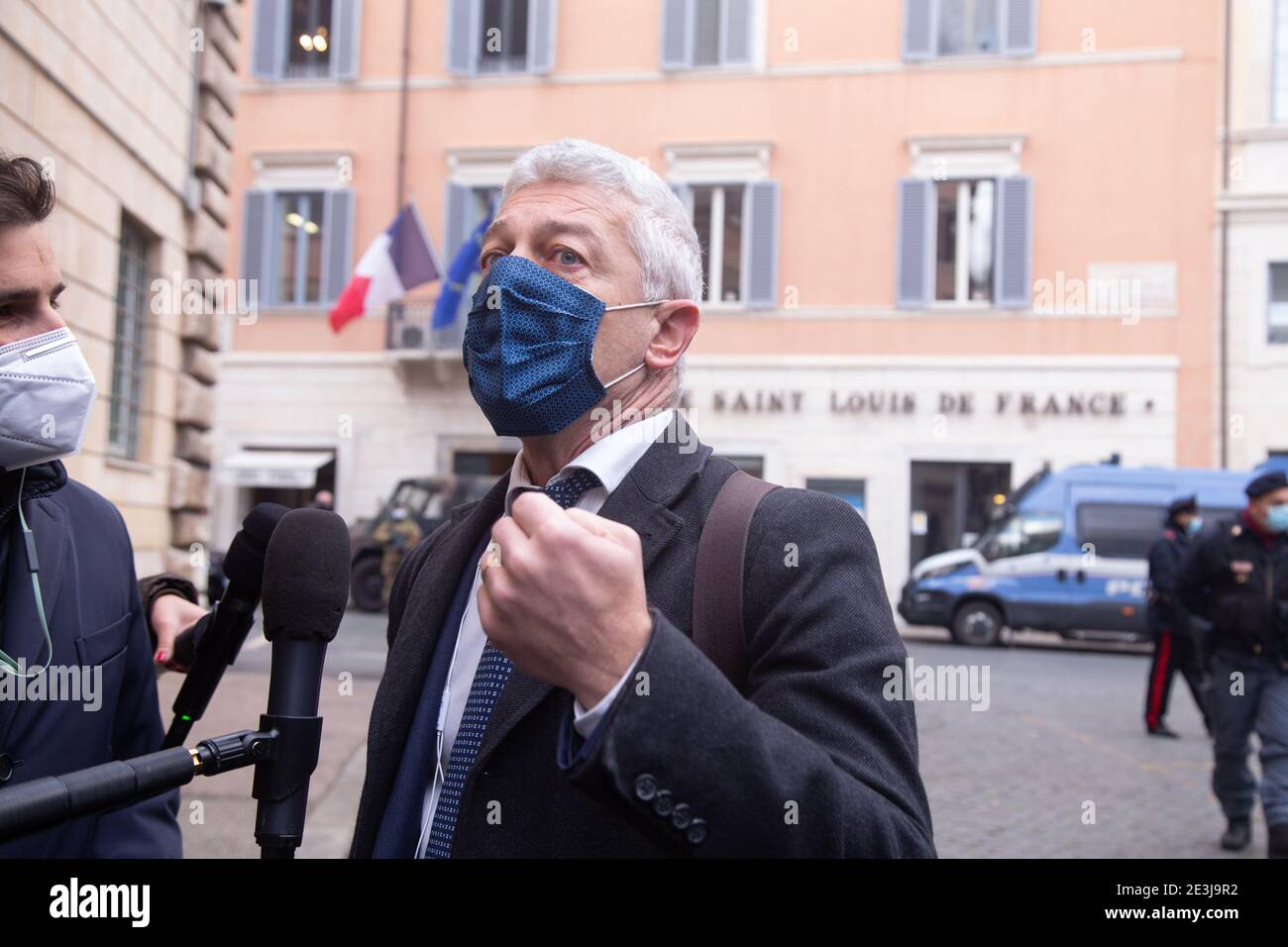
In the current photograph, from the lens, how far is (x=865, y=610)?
1454 mm

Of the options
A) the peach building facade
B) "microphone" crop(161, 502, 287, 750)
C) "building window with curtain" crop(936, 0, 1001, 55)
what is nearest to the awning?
the peach building facade

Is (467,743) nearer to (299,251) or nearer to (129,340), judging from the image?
(129,340)

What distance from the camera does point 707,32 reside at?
19297 millimetres

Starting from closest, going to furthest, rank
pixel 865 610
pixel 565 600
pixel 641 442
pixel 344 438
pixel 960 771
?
pixel 565 600 → pixel 865 610 → pixel 641 442 → pixel 960 771 → pixel 344 438

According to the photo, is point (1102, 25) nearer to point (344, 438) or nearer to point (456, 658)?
point (344, 438)

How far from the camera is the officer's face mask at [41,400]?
1885 mm

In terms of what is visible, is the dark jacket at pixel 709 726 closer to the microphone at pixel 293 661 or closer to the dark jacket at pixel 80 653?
the microphone at pixel 293 661

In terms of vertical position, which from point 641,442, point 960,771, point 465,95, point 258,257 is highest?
point 465,95

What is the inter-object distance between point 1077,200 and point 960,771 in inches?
523

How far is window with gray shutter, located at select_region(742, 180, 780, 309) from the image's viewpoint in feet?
61.9

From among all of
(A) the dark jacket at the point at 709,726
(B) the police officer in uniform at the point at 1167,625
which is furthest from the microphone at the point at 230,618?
(B) the police officer in uniform at the point at 1167,625

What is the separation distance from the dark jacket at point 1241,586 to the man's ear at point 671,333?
186 inches

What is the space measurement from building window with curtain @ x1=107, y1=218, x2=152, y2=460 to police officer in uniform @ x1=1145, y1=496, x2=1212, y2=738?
7343 millimetres

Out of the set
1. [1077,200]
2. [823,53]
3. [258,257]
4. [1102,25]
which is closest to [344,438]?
[258,257]
